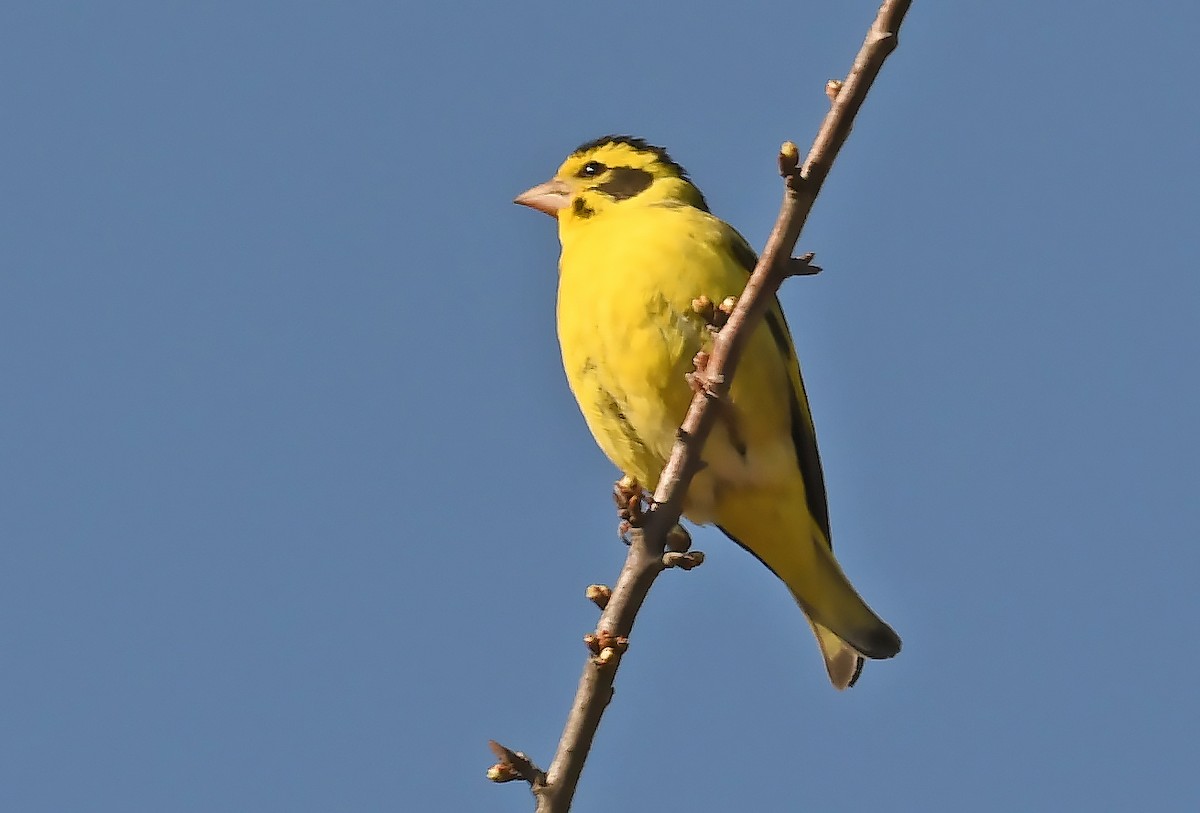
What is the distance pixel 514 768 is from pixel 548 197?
3471 mm

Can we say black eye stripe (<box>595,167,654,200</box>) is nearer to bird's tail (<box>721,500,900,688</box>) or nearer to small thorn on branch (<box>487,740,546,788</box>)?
bird's tail (<box>721,500,900,688</box>)

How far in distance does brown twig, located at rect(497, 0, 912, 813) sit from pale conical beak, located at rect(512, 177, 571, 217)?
249 cm

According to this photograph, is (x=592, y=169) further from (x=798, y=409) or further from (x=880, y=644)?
(x=880, y=644)

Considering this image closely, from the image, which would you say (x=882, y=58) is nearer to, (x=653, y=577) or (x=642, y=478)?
(x=653, y=577)

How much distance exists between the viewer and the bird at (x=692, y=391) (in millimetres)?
5223

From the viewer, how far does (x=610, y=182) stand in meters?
6.38

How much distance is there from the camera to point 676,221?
5570 mm

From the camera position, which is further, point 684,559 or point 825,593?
point 825,593

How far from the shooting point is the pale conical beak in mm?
6301

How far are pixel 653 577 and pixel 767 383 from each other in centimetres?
174

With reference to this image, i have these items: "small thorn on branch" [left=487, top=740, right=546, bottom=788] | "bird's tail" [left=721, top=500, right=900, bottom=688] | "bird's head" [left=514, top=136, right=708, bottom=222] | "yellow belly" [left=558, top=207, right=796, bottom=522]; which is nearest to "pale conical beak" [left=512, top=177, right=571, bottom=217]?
"bird's head" [left=514, top=136, right=708, bottom=222]

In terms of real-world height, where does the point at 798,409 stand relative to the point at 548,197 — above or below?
below

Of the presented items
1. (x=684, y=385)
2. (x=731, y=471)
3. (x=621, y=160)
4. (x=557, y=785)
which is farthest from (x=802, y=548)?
(x=557, y=785)

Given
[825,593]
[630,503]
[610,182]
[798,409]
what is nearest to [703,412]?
[630,503]
